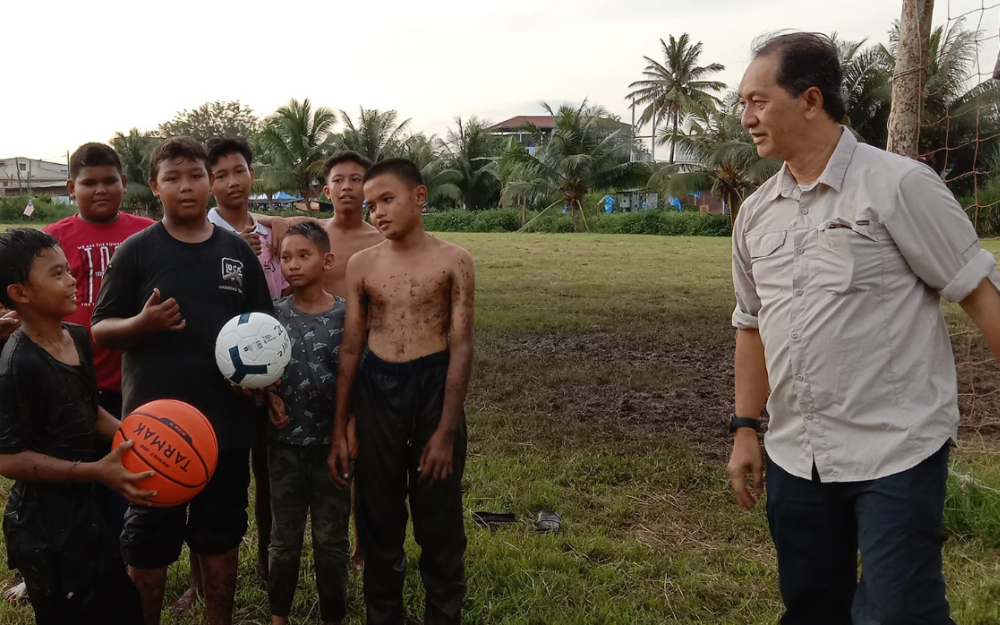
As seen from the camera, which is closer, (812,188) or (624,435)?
(812,188)

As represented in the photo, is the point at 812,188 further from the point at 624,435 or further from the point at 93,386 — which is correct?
the point at 624,435

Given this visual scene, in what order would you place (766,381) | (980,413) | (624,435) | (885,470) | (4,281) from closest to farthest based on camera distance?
(885,470) < (4,281) < (766,381) < (624,435) < (980,413)

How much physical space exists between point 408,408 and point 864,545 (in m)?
1.67

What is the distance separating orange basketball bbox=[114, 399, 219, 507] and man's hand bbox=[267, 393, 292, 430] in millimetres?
446

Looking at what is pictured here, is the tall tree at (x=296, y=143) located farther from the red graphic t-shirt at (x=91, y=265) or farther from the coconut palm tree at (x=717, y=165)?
the red graphic t-shirt at (x=91, y=265)

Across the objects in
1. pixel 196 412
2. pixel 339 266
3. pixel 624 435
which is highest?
pixel 339 266

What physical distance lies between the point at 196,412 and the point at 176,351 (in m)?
0.36

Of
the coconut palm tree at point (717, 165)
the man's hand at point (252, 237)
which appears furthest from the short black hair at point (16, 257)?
the coconut palm tree at point (717, 165)

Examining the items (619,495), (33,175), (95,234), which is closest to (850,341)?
(619,495)

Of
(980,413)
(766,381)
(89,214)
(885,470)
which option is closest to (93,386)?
(89,214)

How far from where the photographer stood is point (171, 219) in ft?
10.3

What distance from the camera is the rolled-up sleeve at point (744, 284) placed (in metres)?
2.69

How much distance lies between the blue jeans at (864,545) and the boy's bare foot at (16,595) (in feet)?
10.4

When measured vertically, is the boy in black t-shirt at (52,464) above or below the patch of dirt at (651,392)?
above
